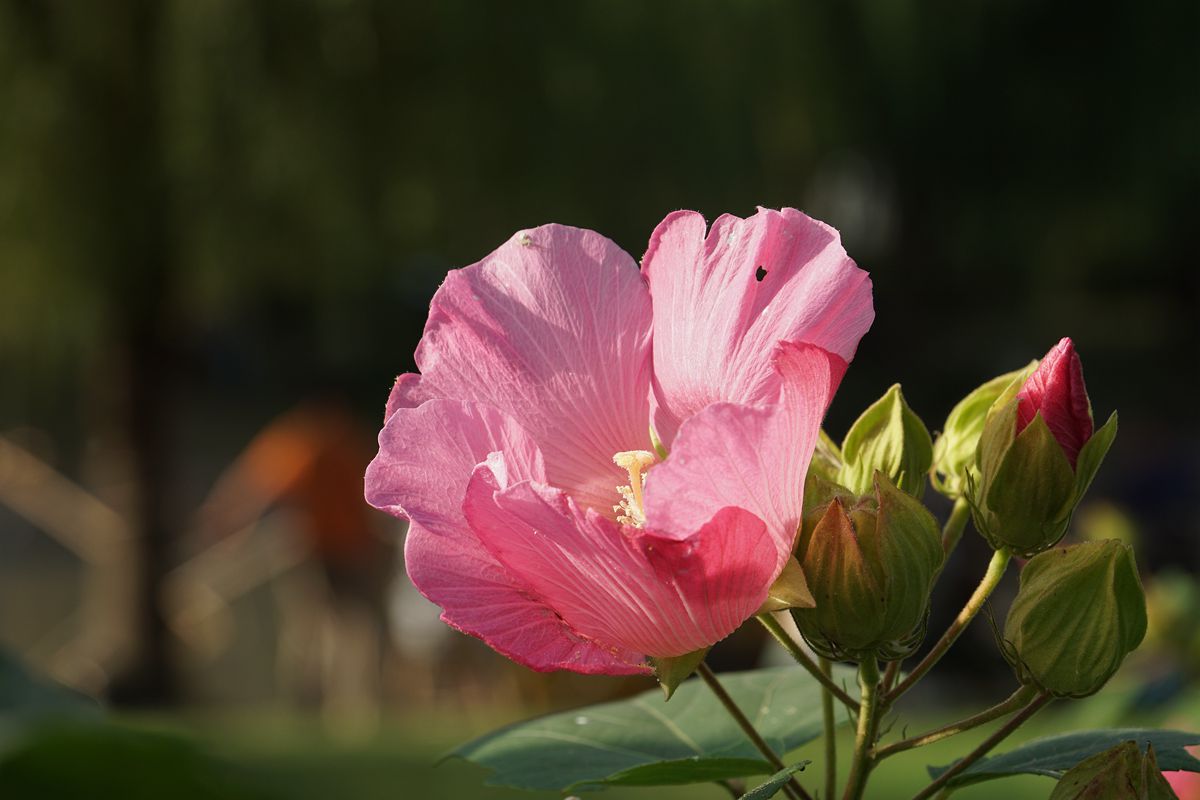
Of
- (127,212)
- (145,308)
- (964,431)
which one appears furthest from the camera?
(145,308)

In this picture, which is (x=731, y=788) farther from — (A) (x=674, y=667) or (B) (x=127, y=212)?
(B) (x=127, y=212)

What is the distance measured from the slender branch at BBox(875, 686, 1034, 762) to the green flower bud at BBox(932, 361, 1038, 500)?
0.23 ft

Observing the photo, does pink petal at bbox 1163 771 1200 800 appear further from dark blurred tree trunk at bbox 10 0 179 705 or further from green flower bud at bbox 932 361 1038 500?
dark blurred tree trunk at bbox 10 0 179 705

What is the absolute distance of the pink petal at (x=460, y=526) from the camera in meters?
0.39

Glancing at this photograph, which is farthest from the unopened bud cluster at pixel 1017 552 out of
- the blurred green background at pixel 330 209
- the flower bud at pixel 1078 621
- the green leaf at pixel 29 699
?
the blurred green background at pixel 330 209

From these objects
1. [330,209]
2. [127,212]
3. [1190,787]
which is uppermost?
[127,212]

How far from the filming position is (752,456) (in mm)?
363

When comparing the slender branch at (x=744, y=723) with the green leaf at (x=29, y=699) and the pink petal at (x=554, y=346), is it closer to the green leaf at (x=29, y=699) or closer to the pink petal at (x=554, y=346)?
the pink petal at (x=554, y=346)

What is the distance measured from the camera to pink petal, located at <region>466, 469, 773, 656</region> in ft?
1.20

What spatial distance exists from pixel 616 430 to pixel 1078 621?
14 cm

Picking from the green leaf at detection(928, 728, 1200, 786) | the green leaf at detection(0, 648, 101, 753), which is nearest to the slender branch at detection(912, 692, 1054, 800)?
the green leaf at detection(928, 728, 1200, 786)

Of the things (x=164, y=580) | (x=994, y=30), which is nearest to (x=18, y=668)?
(x=164, y=580)

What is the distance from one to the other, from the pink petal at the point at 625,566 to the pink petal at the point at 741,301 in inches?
2.1

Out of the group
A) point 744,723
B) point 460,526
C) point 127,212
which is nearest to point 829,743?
point 744,723
